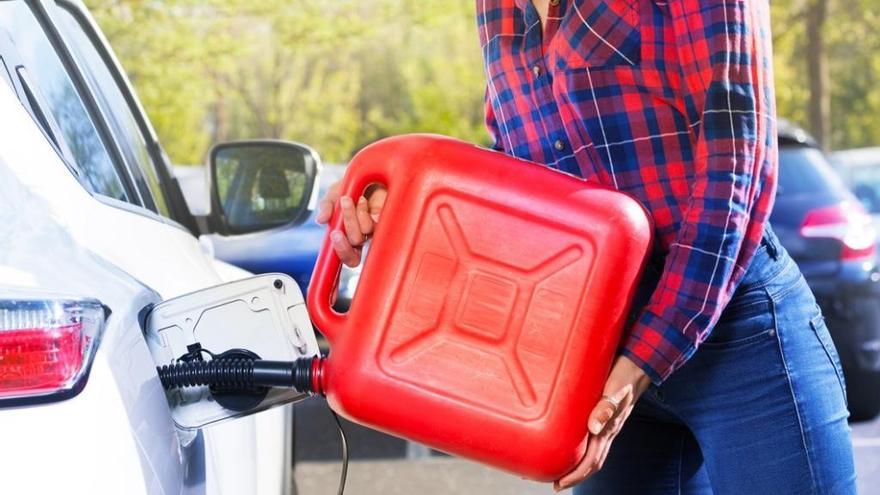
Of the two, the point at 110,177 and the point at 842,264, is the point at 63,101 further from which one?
the point at 842,264

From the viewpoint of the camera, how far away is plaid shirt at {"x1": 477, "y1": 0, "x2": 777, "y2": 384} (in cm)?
174

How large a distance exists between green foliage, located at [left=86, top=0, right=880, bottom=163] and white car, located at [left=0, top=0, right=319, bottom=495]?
646 inches

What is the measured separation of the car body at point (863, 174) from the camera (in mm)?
12523

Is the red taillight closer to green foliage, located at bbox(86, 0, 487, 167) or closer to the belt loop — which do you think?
the belt loop

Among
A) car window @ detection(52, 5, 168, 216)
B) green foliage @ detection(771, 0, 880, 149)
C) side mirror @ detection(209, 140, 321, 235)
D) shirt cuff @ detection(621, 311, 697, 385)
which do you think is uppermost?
shirt cuff @ detection(621, 311, 697, 385)

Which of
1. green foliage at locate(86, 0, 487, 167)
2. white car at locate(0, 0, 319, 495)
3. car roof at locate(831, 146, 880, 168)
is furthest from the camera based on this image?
green foliage at locate(86, 0, 487, 167)

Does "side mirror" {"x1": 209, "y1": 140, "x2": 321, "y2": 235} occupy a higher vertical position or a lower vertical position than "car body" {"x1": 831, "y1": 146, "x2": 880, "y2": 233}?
higher

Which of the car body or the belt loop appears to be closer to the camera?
the belt loop

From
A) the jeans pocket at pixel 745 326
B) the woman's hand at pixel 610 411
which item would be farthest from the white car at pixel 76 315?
the jeans pocket at pixel 745 326

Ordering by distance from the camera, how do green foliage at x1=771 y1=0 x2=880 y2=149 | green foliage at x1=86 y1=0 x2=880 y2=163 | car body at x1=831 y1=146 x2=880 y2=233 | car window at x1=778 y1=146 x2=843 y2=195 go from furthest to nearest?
green foliage at x1=771 y1=0 x2=880 y2=149, green foliage at x1=86 y1=0 x2=880 y2=163, car body at x1=831 y1=146 x2=880 y2=233, car window at x1=778 y1=146 x2=843 y2=195

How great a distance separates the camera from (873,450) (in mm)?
6551

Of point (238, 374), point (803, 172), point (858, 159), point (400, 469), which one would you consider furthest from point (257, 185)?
point (858, 159)

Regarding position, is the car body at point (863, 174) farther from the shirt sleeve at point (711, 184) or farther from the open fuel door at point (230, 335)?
the open fuel door at point (230, 335)

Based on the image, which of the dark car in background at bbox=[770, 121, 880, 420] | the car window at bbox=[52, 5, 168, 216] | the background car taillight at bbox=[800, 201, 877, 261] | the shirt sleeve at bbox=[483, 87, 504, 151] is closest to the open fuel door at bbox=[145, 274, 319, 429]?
the shirt sleeve at bbox=[483, 87, 504, 151]
